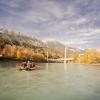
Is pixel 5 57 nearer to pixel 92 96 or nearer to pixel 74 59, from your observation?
pixel 74 59

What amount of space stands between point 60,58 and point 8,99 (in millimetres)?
20983

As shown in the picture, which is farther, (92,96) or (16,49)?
(16,49)

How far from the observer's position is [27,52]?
21750mm

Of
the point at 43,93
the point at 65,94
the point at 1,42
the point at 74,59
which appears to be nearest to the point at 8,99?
the point at 43,93

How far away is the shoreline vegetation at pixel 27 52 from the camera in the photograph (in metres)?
20.8

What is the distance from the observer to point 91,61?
2189 cm

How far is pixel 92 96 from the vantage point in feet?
19.6

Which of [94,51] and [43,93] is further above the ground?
[94,51]

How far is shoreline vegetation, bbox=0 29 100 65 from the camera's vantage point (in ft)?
68.2

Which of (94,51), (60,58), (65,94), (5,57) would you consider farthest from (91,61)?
(65,94)

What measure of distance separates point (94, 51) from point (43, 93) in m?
14.8

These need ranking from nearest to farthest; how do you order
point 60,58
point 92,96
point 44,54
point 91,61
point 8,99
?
1. point 8,99
2. point 92,96
3. point 91,61
4. point 44,54
5. point 60,58

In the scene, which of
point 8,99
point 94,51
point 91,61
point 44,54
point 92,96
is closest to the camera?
point 8,99

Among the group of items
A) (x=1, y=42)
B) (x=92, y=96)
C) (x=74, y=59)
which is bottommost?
(x=92, y=96)
